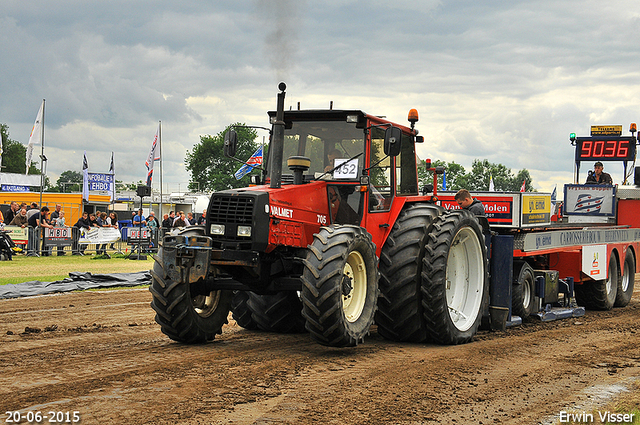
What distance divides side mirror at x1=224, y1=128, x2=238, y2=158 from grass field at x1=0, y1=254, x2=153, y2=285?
869 cm

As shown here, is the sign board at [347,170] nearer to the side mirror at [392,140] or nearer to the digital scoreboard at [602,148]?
the side mirror at [392,140]

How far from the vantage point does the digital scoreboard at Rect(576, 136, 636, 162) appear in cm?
1648

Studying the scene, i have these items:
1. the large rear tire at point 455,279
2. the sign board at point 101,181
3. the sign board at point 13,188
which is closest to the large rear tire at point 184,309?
the large rear tire at point 455,279

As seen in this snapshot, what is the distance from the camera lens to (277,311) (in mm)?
8477

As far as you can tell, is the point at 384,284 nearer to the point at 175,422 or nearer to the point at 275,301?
the point at 275,301

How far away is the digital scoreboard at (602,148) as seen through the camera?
1648cm

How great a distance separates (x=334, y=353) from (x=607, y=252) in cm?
770

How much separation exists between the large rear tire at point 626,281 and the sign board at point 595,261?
1180mm

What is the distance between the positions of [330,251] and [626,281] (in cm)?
947

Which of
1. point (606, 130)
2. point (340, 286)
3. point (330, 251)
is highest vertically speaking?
point (606, 130)

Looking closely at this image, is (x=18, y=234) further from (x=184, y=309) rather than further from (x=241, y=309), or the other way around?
(x=184, y=309)

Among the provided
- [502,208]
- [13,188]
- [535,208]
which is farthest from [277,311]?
[13,188]

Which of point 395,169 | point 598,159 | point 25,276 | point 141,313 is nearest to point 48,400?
point 395,169

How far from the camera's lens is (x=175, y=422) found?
454cm
